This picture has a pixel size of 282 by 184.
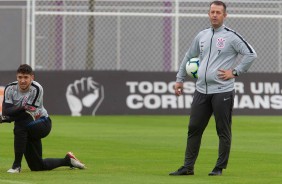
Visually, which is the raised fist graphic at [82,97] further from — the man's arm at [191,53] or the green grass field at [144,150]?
the man's arm at [191,53]

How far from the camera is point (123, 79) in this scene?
28.4 m

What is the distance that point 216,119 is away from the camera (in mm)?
13453

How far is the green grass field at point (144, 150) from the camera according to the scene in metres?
13.1

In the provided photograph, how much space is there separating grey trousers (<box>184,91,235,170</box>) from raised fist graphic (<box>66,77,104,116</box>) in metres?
14.4

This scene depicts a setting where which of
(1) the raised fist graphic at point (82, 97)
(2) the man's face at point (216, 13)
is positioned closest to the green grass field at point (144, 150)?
(1) the raised fist graphic at point (82, 97)

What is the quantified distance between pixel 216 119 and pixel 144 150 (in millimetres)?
4265

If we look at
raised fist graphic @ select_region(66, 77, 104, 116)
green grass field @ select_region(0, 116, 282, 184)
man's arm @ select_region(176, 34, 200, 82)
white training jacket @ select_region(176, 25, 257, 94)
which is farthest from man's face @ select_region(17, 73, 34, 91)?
raised fist graphic @ select_region(66, 77, 104, 116)

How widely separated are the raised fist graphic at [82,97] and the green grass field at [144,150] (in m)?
0.74

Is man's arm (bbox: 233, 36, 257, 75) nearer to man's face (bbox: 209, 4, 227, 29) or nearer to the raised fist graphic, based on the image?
man's face (bbox: 209, 4, 227, 29)

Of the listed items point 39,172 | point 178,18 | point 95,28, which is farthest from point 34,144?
point 95,28

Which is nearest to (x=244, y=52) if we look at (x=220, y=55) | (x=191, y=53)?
(x=220, y=55)

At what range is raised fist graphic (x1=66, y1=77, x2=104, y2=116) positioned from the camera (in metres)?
27.9

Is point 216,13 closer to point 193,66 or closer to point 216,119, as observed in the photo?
point 193,66

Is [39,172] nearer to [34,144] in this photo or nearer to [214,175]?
[34,144]
